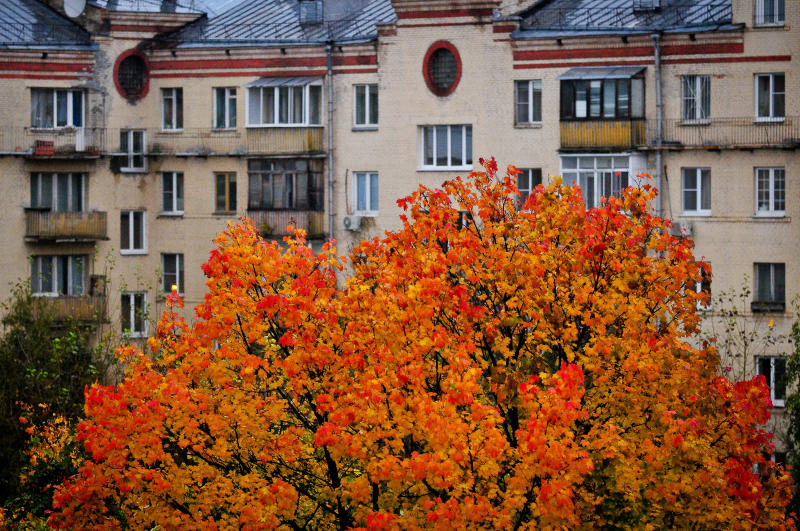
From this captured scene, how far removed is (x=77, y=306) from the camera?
5138cm

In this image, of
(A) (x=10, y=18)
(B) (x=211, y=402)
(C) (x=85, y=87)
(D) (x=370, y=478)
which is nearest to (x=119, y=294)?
(C) (x=85, y=87)

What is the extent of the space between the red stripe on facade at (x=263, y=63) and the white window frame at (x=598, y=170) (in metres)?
8.35

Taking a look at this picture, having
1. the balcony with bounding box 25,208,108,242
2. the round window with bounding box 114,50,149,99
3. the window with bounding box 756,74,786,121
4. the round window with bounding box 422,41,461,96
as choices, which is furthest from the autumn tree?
the round window with bounding box 114,50,149,99

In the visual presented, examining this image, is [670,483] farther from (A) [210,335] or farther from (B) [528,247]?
(A) [210,335]

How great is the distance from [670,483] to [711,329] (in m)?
22.1

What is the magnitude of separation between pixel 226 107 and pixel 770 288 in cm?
2122

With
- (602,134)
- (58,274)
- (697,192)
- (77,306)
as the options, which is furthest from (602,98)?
(58,274)

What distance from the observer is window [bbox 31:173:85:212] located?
171 feet

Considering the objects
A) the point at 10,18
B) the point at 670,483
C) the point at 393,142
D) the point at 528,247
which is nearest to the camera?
the point at 670,483

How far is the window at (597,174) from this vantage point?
154 ft

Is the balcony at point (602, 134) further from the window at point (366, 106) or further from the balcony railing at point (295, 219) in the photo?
the balcony railing at point (295, 219)

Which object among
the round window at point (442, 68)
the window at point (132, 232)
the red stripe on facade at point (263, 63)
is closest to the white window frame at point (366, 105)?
the red stripe on facade at point (263, 63)

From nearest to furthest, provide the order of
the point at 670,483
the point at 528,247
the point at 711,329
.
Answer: the point at 670,483, the point at 528,247, the point at 711,329

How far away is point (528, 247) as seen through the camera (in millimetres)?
27000
